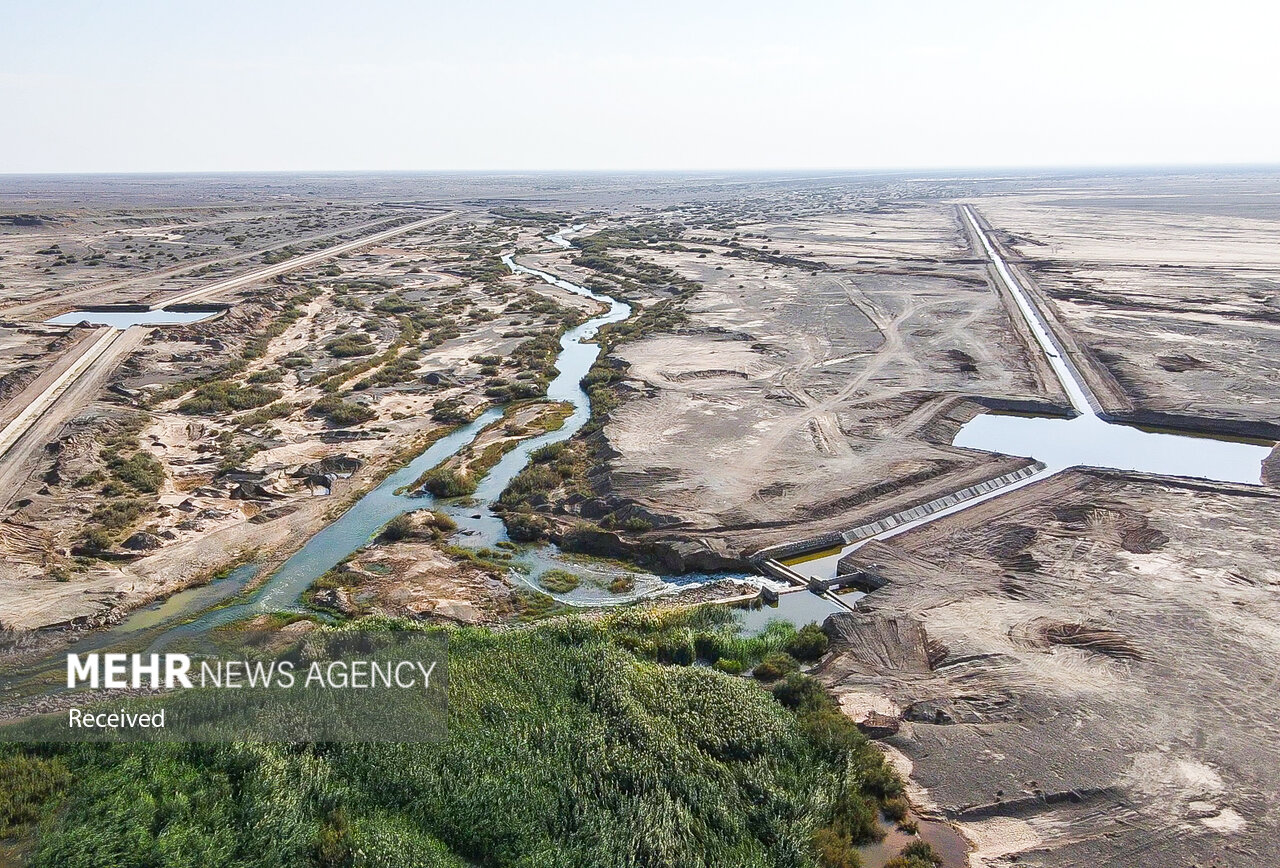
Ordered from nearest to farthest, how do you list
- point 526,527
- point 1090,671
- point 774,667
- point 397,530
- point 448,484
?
point 1090,671
point 774,667
point 397,530
point 526,527
point 448,484

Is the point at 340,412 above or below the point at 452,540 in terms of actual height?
above

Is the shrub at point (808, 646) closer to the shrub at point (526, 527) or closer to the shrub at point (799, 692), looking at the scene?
the shrub at point (799, 692)

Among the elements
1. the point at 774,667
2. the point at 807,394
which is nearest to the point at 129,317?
the point at 807,394

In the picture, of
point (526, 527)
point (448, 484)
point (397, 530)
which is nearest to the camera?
point (397, 530)

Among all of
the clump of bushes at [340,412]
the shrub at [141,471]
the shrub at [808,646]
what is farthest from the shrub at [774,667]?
the clump of bushes at [340,412]

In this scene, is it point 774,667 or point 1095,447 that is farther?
point 1095,447

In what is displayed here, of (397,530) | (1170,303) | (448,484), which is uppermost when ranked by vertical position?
(1170,303)

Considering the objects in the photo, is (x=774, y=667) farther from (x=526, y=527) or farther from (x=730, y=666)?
(x=526, y=527)

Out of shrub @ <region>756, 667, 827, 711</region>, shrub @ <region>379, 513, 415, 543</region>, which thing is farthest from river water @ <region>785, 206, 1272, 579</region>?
shrub @ <region>379, 513, 415, 543</region>

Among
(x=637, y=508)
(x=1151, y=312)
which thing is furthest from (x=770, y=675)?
(x=1151, y=312)

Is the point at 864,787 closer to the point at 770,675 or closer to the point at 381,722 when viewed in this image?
the point at 770,675

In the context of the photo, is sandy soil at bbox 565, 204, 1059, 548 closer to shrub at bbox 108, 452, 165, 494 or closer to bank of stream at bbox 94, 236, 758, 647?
bank of stream at bbox 94, 236, 758, 647
